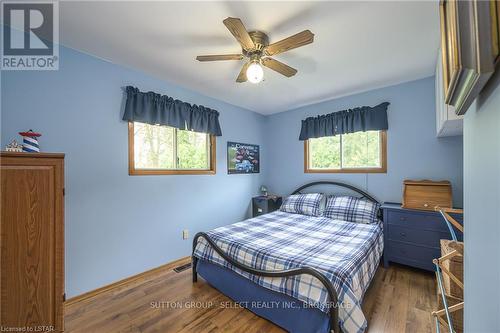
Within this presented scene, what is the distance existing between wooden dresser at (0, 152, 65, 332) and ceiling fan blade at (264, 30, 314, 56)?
188 centimetres

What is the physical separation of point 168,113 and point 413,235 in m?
3.54

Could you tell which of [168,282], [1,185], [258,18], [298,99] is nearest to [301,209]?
[298,99]

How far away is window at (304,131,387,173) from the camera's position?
129 inches

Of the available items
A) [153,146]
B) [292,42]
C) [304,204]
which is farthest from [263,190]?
[292,42]

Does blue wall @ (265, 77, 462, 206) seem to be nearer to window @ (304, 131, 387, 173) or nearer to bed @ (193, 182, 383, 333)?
window @ (304, 131, 387, 173)

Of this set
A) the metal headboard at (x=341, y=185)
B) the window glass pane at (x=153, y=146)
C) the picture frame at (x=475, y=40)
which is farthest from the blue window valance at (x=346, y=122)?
the picture frame at (x=475, y=40)

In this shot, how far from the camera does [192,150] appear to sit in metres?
3.38

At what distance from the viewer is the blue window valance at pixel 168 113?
2568mm

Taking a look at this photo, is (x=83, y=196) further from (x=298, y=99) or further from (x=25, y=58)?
(x=298, y=99)

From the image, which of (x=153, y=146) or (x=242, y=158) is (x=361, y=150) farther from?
(x=153, y=146)

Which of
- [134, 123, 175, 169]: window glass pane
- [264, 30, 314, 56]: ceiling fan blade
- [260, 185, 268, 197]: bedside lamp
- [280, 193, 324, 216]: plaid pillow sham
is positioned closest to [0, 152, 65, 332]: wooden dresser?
[134, 123, 175, 169]: window glass pane

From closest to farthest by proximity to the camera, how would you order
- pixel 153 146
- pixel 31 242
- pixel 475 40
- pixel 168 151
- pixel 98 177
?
1. pixel 475 40
2. pixel 31 242
3. pixel 98 177
4. pixel 153 146
5. pixel 168 151

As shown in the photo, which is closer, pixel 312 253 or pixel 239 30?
pixel 239 30

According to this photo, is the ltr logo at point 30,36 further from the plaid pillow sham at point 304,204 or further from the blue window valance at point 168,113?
the plaid pillow sham at point 304,204
